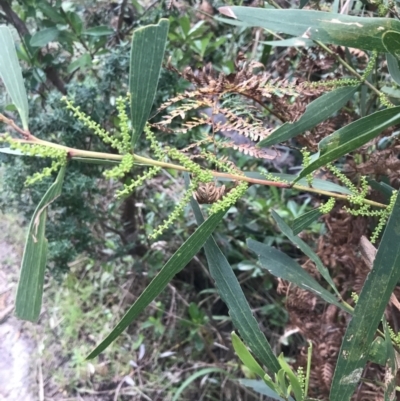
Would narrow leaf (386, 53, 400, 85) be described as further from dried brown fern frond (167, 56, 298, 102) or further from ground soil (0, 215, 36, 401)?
ground soil (0, 215, 36, 401)

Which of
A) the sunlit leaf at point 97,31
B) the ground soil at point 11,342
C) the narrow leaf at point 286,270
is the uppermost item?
the sunlit leaf at point 97,31

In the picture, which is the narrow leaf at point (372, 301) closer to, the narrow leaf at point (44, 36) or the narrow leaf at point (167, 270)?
the narrow leaf at point (167, 270)

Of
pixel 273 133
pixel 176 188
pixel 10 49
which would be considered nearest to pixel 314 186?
pixel 273 133

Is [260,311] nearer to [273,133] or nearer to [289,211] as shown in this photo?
[289,211]

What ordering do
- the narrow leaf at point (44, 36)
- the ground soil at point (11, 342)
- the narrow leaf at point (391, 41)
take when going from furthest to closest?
the ground soil at point (11, 342)
the narrow leaf at point (44, 36)
the narrow leaf at point (391, 41)

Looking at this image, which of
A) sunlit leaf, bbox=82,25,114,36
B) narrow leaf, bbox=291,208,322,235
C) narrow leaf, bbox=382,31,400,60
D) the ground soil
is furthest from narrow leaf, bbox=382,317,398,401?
the ground soil

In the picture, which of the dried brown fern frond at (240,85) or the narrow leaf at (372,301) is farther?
the dried brown fern frond at (240,85)

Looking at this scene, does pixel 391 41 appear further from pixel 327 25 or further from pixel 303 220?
pixel 303 220

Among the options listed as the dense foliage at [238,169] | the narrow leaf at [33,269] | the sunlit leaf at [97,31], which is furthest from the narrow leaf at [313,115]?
the sunlit leaf at [97,31]
